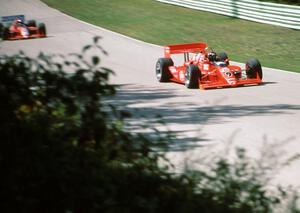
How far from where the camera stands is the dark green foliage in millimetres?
4918

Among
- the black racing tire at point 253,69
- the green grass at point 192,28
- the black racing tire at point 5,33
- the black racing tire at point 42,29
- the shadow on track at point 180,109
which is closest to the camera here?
the black racing tire at point 5,33

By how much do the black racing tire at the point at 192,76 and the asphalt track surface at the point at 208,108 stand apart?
20cm

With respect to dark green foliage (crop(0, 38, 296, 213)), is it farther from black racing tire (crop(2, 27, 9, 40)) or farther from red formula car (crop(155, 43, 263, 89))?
red formula car (crop(155, 43, 263, 89))

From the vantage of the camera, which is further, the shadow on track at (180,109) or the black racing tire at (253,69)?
the black racing tire at (253,69)

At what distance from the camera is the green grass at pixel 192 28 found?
2445cm

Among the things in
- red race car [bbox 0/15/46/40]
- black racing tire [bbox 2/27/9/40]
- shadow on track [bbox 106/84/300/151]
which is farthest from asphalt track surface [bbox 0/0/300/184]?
red race car [bbox 0/15/46/40]

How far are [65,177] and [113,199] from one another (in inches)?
14.0

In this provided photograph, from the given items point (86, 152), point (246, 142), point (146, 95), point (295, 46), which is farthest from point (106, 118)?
point (295, 46)

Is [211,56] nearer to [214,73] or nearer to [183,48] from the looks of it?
[214,73]

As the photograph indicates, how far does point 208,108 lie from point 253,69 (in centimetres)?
337

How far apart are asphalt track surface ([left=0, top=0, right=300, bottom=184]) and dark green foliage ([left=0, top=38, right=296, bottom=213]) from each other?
51cm

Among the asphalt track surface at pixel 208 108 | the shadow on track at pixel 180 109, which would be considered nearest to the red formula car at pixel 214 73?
the asphalt track surface at pixel 208 108

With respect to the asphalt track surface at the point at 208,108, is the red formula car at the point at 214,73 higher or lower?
higher

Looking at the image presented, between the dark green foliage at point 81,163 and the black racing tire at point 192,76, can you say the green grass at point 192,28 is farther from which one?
the dark green foliage at point 81,163
